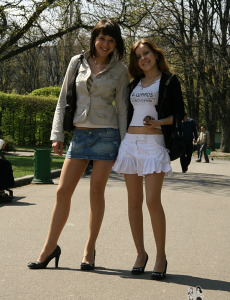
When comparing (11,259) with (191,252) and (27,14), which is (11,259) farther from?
(27,14)

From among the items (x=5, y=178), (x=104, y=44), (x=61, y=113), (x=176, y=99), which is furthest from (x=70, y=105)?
(x=5, y=178)

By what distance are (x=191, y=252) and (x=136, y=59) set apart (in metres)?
2.05

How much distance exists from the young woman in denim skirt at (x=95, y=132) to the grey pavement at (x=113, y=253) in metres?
0.33

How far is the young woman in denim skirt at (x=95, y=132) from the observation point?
5.13 meters

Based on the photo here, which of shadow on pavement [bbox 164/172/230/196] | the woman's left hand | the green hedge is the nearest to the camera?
the woman's left hand

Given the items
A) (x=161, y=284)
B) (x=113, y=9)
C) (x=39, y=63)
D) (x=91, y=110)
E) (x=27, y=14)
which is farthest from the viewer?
(x=39, y=63)

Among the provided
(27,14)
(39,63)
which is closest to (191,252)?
(27,14)

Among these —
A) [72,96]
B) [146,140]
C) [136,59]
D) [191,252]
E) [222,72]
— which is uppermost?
[222,72]

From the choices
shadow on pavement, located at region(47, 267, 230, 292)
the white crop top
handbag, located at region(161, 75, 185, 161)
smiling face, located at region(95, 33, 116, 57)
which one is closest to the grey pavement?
shadow on pavement, located at region(47, 267, 230, 292)

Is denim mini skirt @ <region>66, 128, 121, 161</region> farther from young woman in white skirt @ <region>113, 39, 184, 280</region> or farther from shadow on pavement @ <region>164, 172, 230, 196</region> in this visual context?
shadow on pavement @ <region>164, 172, 230, 196</region>

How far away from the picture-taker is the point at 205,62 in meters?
33.0

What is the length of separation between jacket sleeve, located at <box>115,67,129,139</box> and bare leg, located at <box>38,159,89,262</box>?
0.44m

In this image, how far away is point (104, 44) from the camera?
515 cm

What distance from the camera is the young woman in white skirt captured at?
4934 millimetres
